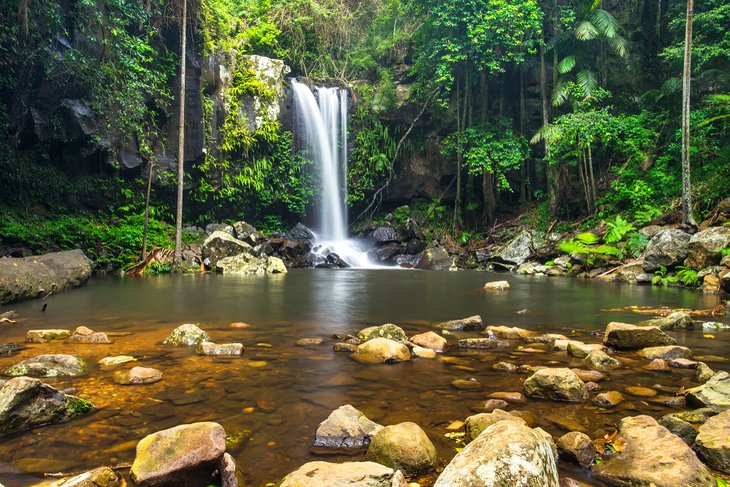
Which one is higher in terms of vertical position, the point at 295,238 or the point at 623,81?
the point at 623,81

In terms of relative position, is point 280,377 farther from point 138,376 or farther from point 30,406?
point 30,406

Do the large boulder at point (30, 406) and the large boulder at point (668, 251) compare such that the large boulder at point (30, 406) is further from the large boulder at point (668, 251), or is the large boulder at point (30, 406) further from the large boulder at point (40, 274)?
the large boulder at point (668, 251)

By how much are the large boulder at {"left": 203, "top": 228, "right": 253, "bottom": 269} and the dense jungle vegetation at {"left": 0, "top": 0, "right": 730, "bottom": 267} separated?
6.23 feet

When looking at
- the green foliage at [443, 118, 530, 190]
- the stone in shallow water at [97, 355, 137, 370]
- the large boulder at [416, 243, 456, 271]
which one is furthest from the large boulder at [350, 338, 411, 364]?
the green foliage at [443, 118, 530, 190]

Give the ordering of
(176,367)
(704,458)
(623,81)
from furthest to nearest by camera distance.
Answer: (623,81) → (176,367) → (704,458)

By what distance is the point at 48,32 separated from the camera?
1396 cm

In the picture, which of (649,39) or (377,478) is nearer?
(377,478)

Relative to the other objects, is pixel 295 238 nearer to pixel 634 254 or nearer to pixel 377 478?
pixel 634 254

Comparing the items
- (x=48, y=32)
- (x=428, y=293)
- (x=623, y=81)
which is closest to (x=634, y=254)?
(x=428, y=293)

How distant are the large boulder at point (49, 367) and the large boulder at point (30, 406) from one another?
1081mm

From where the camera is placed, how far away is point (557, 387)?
3.24 metres

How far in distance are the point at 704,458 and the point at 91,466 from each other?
313 centimetres

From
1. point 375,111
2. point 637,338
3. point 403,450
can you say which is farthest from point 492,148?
point 403,450

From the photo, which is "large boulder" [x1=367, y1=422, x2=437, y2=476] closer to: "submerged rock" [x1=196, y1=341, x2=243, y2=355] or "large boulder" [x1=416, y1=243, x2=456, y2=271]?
"submerged rock" [x1=196, y1=341, x2=243, y2=355]
